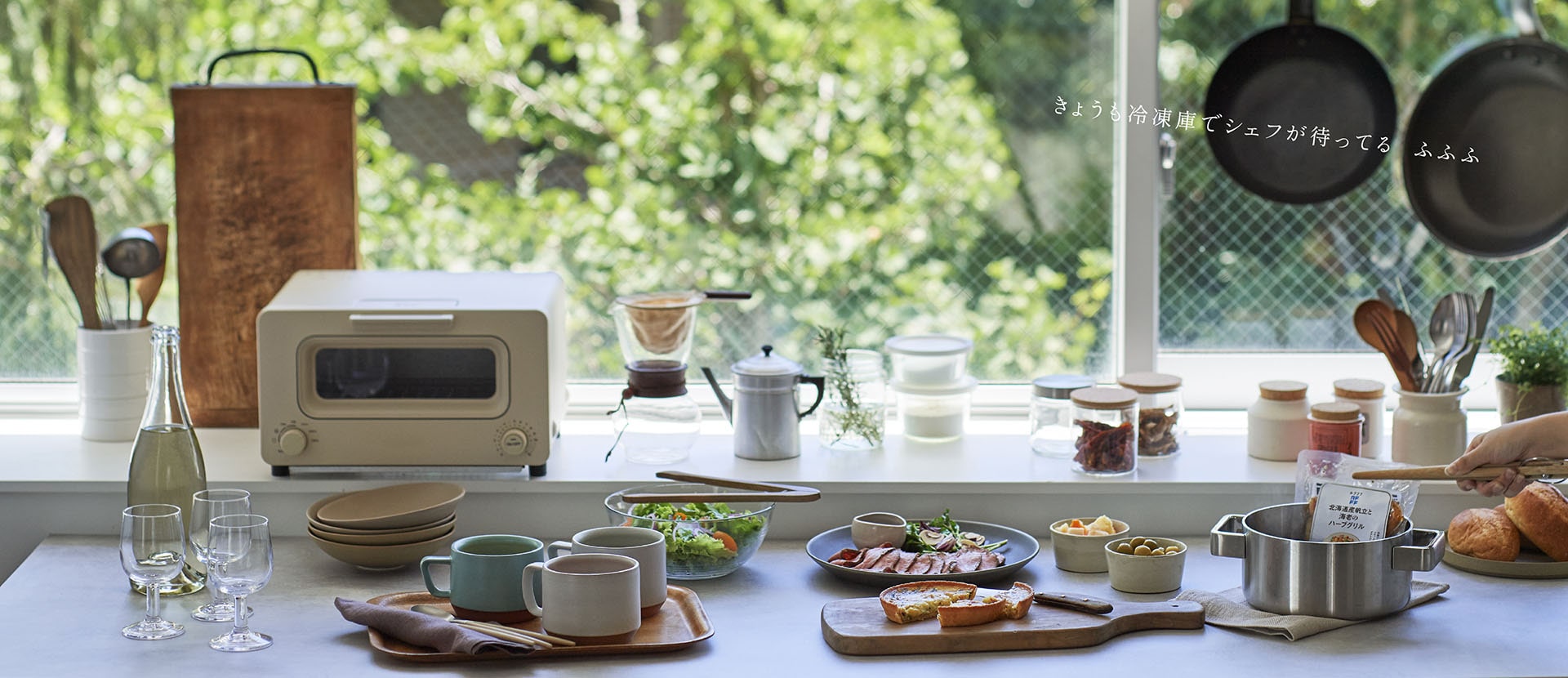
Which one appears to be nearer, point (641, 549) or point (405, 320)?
point (641, 549)

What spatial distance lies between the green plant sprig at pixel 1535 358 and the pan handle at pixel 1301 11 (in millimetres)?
617

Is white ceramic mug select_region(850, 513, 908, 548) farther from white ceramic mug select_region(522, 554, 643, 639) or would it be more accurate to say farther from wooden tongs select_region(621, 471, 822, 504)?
white ceramic mug select_region(522, 554, 643, 639)

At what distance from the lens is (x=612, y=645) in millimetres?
1680

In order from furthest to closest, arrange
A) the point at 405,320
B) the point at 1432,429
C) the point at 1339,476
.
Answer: the point at 1432,429
the point at 405,320
the point at 1339,476

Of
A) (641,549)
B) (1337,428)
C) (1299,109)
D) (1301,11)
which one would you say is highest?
(1301,11)

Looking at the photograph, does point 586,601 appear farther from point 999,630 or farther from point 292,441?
point 292,441

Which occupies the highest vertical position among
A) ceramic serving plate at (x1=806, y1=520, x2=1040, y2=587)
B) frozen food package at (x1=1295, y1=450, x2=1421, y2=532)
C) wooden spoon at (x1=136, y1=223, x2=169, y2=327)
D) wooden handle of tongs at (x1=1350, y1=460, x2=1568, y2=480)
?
A: wooden spoon at (x1=136, y1=223, x2=169, y2=327)

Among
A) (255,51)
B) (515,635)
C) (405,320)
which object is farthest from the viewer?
(255,51)

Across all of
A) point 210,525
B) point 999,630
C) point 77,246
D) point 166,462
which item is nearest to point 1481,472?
point 999,630

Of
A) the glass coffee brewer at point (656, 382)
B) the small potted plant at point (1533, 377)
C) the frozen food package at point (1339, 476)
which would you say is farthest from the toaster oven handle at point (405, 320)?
the small potted plant at point (1533, 377)

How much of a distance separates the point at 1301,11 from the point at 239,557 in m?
1.88

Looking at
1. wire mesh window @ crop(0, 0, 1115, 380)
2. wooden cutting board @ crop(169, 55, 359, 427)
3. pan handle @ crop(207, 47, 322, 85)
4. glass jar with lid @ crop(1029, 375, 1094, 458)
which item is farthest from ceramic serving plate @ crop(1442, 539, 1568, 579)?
pan handle @ crop(207, 47, 322, 85)

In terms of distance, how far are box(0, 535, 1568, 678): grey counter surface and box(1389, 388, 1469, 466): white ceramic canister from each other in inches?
11.0

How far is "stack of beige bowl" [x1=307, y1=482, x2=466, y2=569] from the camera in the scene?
1.95 meters
